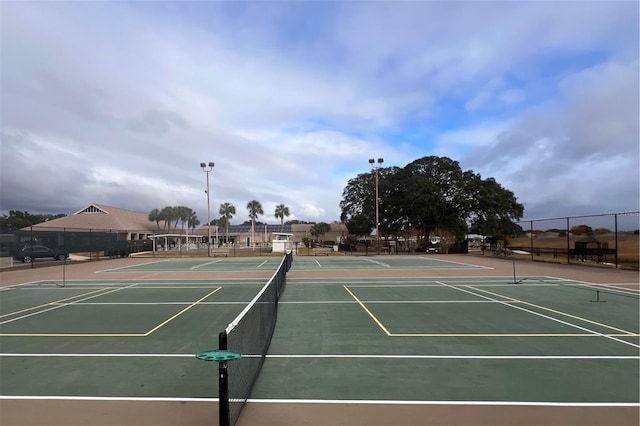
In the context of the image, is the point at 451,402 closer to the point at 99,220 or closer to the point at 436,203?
the point at 436,203

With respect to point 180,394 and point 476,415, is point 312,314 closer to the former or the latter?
point 180,394

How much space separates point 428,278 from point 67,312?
17.3 m

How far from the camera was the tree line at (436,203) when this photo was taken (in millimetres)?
58625

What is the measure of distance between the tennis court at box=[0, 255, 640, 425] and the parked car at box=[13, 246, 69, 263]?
23122mm

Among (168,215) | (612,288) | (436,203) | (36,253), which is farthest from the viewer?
(168,215)

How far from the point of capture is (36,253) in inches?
1484

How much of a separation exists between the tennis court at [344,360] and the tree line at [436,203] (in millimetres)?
43205

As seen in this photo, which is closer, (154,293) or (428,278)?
(154,293)

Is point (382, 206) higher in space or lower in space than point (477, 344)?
higher

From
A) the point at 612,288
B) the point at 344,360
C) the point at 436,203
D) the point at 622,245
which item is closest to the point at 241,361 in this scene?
the point at 344,360

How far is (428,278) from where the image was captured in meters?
23.5

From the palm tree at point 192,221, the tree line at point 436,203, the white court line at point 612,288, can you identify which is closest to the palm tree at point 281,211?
the palm tree at point 192,221

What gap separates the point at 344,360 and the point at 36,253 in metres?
39.4

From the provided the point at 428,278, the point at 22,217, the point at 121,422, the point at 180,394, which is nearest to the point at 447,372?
the point at 180,394
